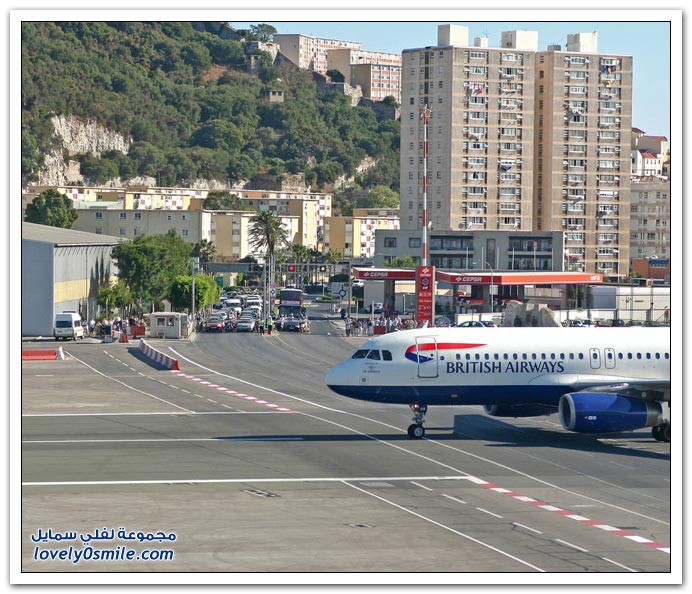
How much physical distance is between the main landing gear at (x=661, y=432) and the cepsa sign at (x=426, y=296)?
51.7 metres

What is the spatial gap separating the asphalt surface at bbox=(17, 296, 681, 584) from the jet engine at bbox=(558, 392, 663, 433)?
1.10 meters

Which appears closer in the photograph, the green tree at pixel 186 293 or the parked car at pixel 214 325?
the parked car at pixel 214 325

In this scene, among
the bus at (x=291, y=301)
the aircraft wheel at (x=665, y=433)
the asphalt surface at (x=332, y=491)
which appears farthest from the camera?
the bus at (x=291, y=301)

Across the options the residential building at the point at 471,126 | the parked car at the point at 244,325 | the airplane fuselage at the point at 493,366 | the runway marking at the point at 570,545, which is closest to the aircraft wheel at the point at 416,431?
the airplane fuselage at the point at 493,366

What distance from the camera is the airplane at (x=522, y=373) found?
4719 cm

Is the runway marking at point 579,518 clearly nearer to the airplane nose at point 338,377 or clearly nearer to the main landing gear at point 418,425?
the main landing gear at point 418,425

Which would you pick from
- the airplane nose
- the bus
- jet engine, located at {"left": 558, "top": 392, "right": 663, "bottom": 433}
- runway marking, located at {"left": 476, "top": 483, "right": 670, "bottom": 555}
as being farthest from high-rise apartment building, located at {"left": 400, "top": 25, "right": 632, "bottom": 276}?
runway marking, located at {"left": 476, "top": 483, "right": 670, "bottom": 555}

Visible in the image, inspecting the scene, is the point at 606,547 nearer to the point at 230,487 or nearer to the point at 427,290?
the point at 230,487

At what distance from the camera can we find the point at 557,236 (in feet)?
557

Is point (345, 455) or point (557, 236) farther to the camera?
point (557, 236)

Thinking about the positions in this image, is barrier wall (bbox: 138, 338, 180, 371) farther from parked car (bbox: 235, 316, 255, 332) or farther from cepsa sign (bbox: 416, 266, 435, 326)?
cepsa sign (bbox: 416, 266, 435, 326)

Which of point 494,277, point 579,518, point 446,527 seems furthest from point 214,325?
point 446,527
